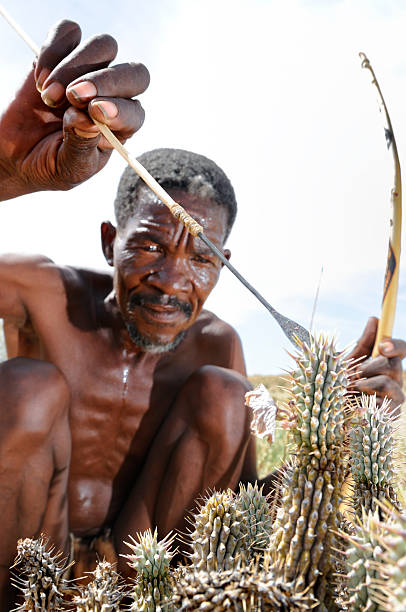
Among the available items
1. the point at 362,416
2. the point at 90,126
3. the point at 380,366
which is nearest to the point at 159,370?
the point at 380,366

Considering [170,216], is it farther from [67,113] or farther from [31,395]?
[31,395]

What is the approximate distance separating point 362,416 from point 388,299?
0.77 m

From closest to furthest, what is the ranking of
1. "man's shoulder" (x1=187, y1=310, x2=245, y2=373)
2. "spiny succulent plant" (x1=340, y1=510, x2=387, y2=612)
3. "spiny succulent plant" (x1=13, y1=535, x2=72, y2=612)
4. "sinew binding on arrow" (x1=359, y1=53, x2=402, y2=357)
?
1. "spiny succulent plant" (x1=340, y1=510, x2=387, y2=612)
2. "spiny succulent plant" (x1=13, y1=535, x2=72, y2=612)
3. "sinew binding on arrow" (x1=359, y1=53, x2=402, y2=357)
4. "man's shoulder" (x1=187, y1=310, x2=245, y2=373)

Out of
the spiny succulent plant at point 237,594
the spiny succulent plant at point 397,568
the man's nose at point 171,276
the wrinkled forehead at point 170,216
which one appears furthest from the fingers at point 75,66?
the spiny succulent plant at point 397,568

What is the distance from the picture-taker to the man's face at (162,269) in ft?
8.13

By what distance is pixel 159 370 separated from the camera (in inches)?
111

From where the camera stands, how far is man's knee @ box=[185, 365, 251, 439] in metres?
2.23

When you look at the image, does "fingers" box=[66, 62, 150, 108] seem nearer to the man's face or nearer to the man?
the man

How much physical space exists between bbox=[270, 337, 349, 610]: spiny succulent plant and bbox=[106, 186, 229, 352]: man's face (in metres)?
1.52

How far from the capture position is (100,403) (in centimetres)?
268

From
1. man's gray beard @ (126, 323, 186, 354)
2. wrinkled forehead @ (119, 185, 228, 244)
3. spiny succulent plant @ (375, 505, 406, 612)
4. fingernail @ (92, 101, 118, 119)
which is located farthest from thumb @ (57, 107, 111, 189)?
spiny succulent plant @ (375, 505, 406, 612)

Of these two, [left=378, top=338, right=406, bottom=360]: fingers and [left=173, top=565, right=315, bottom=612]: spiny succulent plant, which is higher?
[left=378, top=338, right=406, bottom=360]: fingers

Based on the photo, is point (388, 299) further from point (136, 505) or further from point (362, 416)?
point (136, 505)

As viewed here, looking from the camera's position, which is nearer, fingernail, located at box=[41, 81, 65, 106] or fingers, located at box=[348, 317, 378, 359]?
fingernail, located at box=[41, 81, 65, 106]
